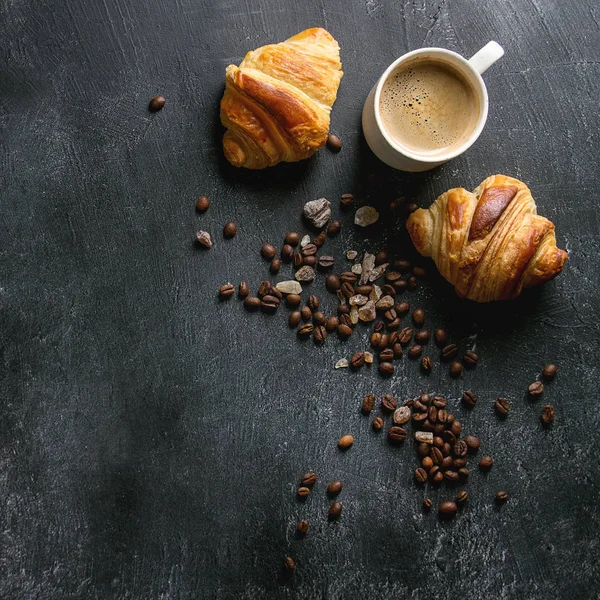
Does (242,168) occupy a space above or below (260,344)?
above

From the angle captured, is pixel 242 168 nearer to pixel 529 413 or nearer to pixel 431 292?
pixel 431 292

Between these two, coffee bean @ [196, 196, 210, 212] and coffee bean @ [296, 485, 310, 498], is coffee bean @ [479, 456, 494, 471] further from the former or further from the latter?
coffee bean @ [196, 196, 210, 212]

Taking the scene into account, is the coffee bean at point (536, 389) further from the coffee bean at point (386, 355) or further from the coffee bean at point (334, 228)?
the coffee bean at point (334, 228)

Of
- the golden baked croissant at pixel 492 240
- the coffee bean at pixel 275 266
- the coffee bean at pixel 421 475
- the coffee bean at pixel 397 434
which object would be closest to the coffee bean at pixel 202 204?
the coffee bean at pixel 275 266

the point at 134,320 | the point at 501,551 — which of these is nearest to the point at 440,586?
the point at 501,551

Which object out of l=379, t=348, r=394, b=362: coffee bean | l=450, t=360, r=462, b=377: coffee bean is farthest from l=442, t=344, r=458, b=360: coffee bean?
l=379, t=348, r=394, b=362: coffee bean

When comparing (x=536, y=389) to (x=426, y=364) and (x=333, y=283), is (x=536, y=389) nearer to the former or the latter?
(x=426, y=364)
